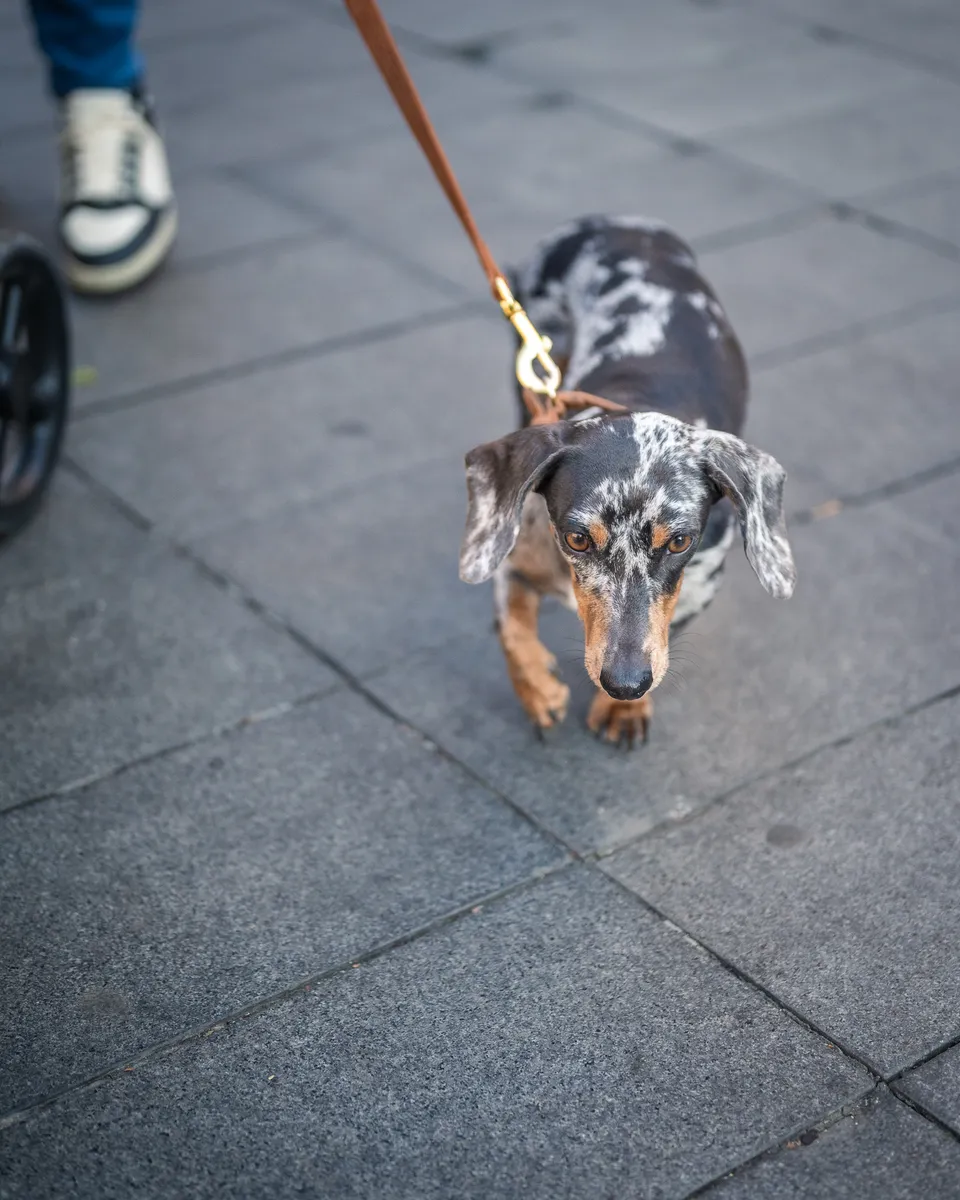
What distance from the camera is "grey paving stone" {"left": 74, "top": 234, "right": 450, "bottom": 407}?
5582mm

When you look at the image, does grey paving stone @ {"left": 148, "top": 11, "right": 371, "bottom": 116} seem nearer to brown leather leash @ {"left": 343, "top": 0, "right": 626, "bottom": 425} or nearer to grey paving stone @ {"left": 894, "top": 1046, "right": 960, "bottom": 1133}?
brown leather leash @ {"left": 343, "top": 0, "right": 626, "bottom": 425}

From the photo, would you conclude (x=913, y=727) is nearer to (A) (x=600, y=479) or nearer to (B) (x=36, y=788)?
(A) (x=600, y=479)

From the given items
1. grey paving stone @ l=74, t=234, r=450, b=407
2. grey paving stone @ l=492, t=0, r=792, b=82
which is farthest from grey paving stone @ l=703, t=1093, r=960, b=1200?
→ grey paving stone @ l=492, t=0, r=792, b=82

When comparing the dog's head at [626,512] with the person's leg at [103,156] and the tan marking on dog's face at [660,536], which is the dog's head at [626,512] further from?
the person's leg at [103,156]

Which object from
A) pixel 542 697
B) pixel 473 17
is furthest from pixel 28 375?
pixel 473 17

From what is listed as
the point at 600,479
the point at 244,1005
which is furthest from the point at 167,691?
the point at 600,479

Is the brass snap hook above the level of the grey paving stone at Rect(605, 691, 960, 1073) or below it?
above

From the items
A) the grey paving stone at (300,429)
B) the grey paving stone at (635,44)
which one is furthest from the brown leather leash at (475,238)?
the grey paving stone at (635,44)

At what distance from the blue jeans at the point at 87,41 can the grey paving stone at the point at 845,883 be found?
418 centimetres

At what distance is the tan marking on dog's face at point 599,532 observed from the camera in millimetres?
3090

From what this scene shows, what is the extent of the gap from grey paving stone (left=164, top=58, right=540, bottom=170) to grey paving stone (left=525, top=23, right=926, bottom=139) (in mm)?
572

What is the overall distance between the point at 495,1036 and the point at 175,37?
785cm

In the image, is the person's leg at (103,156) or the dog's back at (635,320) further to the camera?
the person's leg at (103,156)

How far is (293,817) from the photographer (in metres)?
3.48
